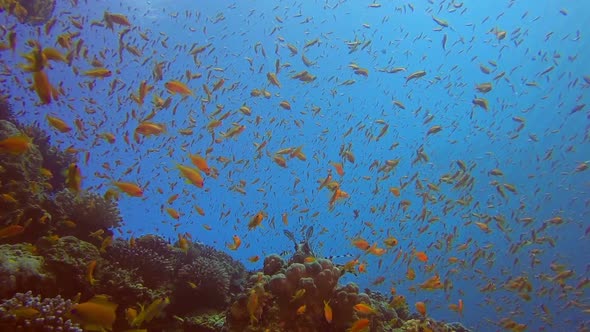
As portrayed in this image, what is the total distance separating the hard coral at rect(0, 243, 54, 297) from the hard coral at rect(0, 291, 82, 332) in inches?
30.6

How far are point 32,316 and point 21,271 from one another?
142cm

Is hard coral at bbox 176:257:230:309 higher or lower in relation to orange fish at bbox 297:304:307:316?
higher

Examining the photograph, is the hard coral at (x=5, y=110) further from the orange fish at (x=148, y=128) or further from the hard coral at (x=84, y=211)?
the orange fish at (x=148, y=128)

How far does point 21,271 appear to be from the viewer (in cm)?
591

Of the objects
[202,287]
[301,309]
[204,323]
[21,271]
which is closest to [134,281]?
[202,287]

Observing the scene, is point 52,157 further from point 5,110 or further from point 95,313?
point 95,313

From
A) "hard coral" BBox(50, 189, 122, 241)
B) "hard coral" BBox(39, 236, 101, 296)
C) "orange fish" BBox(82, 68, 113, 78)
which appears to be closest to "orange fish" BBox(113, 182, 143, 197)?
"hard coral" BBox(39, 236, 101, 296)

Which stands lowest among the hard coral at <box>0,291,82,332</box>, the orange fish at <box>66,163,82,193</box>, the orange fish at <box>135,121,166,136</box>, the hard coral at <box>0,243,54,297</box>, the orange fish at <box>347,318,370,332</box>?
the orange fish at <box>347,318,370,332</box>

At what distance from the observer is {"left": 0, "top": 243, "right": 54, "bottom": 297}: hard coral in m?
5.62

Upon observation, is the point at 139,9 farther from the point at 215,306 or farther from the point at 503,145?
the point at 503,145

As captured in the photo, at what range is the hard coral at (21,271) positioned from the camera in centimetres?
562

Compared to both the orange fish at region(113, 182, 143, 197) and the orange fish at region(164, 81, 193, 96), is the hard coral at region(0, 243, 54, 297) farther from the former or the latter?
the orange fish at region(164, 81, 193, 96)

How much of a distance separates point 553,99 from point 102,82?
6427 centimetres

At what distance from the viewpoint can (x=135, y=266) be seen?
25.5 ft
